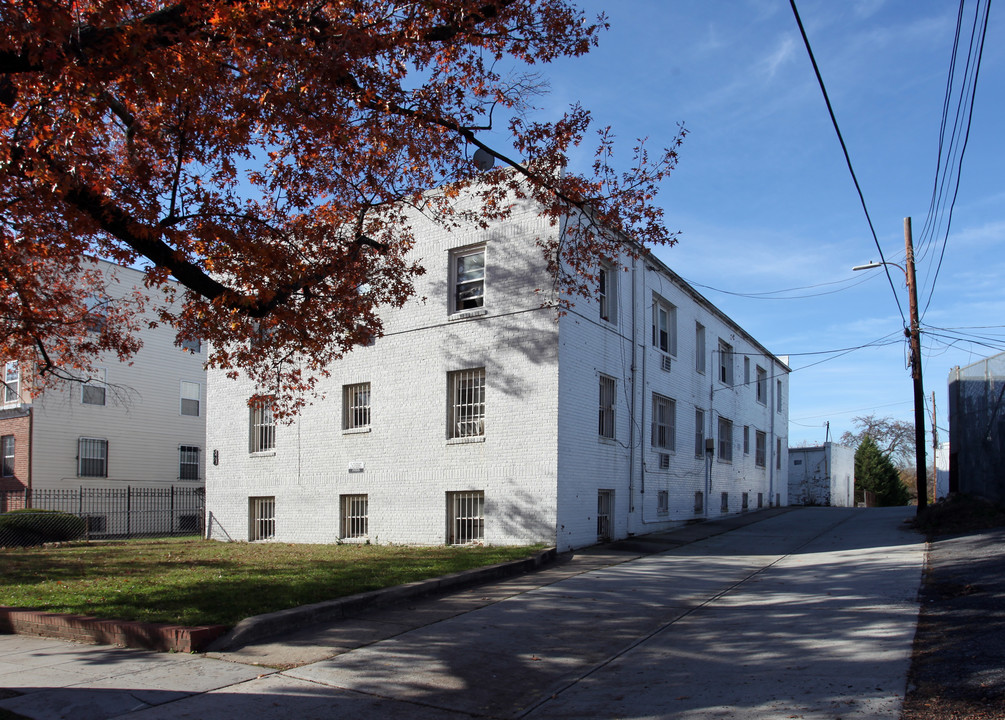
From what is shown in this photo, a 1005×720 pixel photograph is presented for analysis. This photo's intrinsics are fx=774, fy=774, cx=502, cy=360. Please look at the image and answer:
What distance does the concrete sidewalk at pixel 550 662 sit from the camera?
6.26m

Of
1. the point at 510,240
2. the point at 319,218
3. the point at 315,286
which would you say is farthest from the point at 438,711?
the point at 510,240

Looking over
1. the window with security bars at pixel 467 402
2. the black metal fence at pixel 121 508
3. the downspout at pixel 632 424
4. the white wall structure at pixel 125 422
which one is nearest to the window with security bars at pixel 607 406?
the downspout at pixel 632 424

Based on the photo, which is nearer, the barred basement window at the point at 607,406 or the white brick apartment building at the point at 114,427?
the barred basement window at the point at 607,406

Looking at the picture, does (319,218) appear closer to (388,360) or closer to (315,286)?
(315,286)

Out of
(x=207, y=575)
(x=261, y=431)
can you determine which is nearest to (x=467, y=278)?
(x=261, y=431)

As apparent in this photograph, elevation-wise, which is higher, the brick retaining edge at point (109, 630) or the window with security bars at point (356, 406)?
the window with security bars at point (356, 406)

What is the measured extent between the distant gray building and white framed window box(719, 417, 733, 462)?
22.0 ft

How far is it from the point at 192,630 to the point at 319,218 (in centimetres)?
741

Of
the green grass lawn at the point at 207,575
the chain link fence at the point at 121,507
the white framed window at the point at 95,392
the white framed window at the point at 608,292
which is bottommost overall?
the chain link fence at the point at 121,507

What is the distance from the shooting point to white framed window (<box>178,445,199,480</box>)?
33.0 metres

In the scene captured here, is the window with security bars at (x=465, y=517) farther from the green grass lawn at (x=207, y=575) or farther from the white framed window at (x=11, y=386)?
the white framed window at (x=11, y=386)

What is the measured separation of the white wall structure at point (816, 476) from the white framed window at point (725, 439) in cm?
1437

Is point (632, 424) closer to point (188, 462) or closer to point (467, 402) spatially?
point (467, 402)

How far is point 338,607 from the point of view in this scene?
30.9 ft
